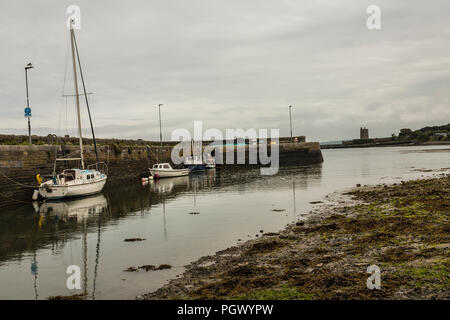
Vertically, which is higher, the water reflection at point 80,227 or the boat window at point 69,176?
the boat window at point 69,176

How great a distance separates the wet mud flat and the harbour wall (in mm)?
20163

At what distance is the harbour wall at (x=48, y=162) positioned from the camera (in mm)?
25922

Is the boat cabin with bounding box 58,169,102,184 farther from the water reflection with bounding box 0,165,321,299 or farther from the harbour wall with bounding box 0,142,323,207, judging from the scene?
the harbour wall with bounding box 0,142,323,207

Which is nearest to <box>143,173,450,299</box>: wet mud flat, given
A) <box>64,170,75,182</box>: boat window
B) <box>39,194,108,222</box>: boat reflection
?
<box>39,194,108,222</box>: boat reflection

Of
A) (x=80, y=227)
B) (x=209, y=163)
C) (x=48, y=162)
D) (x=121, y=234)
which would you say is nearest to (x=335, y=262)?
(x=121, y=234)

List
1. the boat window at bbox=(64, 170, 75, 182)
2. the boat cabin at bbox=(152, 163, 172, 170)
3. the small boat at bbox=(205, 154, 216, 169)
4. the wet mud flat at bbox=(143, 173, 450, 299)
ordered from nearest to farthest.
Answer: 1. the wet mud flat at bbox=(143, 173, 450, 299)
2. the boat window at bbox=(64, 170, 75, 182)
3. the boat cabin at bbox=(152, 163, 172, 170)
4. the small boat at bbox=(205, 154, 216, 169)

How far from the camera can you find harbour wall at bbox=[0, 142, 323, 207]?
85.0 ft

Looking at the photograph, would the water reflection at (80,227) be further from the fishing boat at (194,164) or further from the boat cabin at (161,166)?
the fishing boat at (194,164)

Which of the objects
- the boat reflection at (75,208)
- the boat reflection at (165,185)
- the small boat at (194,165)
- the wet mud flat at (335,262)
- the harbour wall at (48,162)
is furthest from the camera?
the small boat at (194,165)

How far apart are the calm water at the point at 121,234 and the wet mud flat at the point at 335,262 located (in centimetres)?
118

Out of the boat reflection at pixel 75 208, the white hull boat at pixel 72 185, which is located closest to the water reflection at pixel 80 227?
the boat reflection at pixel 75 208

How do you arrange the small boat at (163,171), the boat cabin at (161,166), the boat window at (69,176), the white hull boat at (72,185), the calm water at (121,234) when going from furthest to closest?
the boat cabin at (161,166) < the small boat at (163,171) < the boat window at (69,176) < the white hull boat at (72,185) < the calm water at (121,234)

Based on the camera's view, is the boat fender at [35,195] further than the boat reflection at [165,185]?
No
